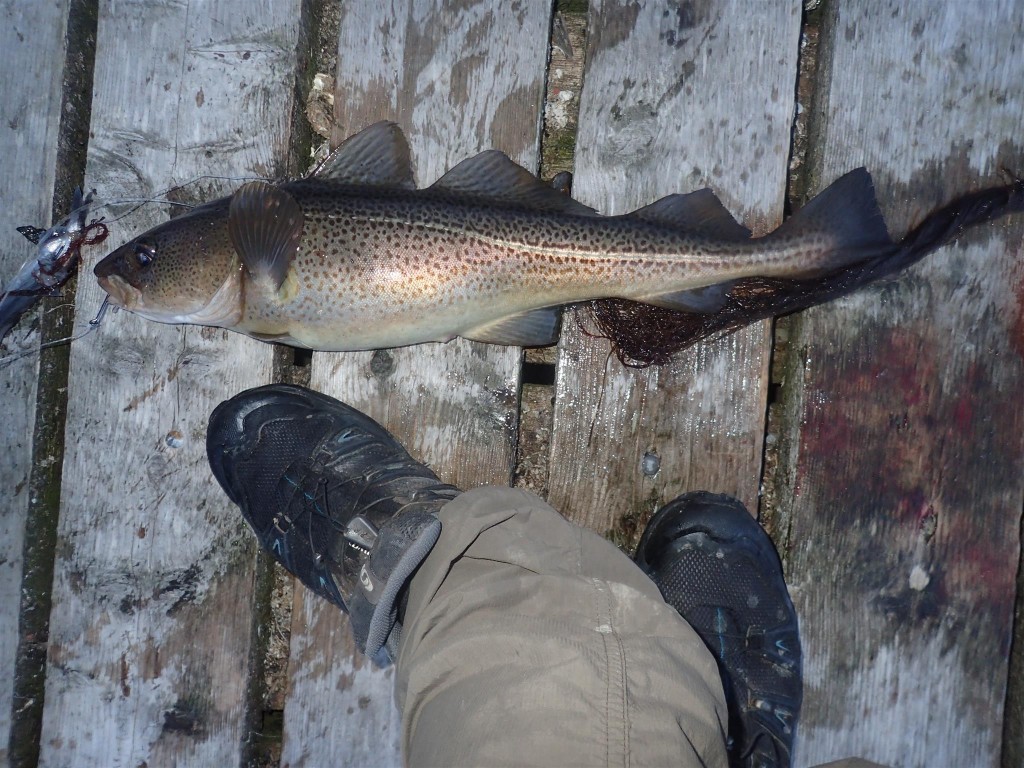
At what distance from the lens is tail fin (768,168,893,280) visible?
279cm

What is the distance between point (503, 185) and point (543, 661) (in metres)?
1.93

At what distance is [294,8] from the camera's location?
2992 mm

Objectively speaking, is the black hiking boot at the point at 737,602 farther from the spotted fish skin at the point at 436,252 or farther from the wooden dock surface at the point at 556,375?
the spotted fish skin at the point at 436,252

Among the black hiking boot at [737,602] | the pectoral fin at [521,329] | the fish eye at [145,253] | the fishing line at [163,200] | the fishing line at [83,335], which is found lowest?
the black hiking boot at [737,602]

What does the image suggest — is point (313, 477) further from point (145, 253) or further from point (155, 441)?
point (145, 253)

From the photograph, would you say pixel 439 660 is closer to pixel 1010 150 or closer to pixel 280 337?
pixel 280 337

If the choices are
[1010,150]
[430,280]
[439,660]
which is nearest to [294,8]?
[430,280]

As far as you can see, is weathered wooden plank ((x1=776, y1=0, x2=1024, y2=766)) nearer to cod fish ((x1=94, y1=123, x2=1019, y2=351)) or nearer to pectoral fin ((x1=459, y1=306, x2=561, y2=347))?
cod fish ((x1=94, y1=123, x2=1019, y2=351))

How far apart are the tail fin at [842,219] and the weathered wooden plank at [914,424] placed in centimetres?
24

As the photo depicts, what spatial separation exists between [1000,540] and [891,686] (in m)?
0.84

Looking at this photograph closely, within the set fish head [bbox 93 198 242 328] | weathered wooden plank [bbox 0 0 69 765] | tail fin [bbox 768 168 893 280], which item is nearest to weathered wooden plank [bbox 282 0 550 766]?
fish head [bbox 93 198 242 328]

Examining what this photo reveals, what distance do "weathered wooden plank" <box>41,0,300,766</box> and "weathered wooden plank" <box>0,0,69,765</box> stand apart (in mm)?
204

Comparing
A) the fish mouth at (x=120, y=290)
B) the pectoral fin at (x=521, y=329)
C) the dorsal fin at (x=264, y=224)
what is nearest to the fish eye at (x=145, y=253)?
the fish mouth at (x=120, y=290)

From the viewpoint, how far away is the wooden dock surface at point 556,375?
9.83ft
